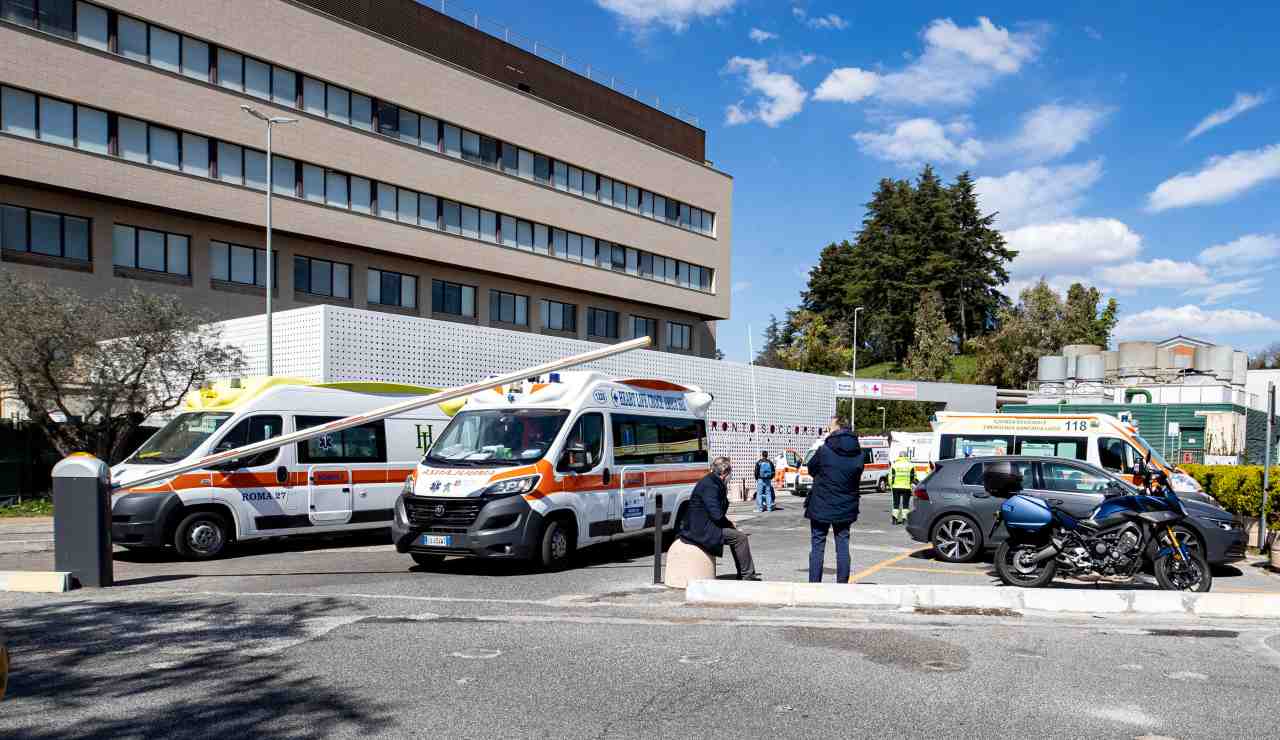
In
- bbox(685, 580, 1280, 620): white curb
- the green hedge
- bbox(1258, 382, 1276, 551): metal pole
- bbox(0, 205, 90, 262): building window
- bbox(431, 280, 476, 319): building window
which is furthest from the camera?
bbox(431, 280, 476, 319): building window

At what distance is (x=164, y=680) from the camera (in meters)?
6.42

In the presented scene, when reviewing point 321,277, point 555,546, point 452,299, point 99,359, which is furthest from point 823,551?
point 452,299

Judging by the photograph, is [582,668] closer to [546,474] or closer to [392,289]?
[546,474]

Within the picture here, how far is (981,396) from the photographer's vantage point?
5359 cm

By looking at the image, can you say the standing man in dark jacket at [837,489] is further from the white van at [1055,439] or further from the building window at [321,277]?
the building window at [321,277]

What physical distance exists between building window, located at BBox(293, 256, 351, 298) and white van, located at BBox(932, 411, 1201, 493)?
25.2 meters

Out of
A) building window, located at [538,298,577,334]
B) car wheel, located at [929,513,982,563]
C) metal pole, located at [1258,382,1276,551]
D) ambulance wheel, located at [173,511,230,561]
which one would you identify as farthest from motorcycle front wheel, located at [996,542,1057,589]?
building window, located at [538,298,577,334]

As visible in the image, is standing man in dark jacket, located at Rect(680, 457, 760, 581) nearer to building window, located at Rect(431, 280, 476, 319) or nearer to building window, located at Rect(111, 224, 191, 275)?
building window, located at Rect(111, 224, 191, 275)

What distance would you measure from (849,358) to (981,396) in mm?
22199

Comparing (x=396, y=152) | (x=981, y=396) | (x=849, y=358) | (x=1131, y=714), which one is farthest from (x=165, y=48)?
(x=849, y=358)

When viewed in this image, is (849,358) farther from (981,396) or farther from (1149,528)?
Result: (1149,528)

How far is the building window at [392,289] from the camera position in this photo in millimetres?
36812

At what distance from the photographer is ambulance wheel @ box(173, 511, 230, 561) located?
12.7m

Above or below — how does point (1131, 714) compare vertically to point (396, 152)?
below
